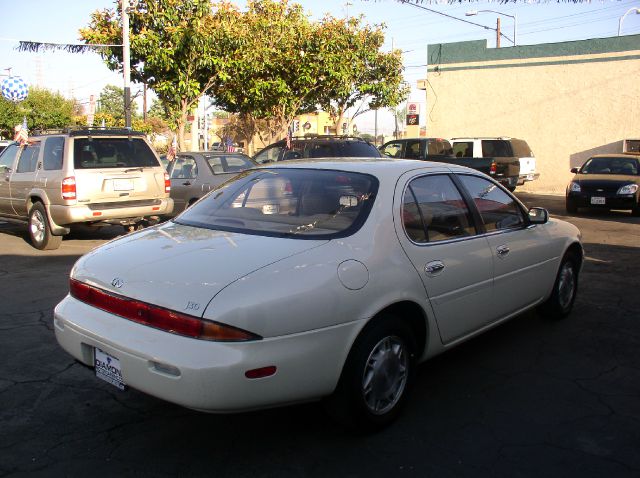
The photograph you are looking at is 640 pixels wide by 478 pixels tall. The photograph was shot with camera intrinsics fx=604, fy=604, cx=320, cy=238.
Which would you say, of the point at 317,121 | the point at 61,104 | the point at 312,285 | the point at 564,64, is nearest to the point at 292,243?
the point at 312,285

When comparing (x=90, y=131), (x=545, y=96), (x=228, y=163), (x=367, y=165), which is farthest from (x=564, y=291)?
(x=545, y=96)

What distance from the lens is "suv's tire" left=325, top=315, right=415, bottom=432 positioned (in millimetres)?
3266

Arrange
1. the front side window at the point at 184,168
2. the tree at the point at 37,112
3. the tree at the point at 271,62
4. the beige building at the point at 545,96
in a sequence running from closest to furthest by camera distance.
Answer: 1. the front side window at the point at 184,168
2. the tree at the point at 271,62
3. the beige building at the point at 545,96
4. the tree at the point at 37,112

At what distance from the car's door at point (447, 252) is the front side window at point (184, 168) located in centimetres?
793

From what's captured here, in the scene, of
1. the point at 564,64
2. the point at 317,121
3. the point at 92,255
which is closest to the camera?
the point at 92,255

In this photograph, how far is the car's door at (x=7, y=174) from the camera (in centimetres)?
1000

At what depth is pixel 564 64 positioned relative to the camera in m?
22.1

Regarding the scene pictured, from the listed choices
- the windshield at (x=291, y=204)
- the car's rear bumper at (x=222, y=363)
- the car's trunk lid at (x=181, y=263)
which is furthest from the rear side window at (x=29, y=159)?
the car's rear bumper at (x=222, y=363)

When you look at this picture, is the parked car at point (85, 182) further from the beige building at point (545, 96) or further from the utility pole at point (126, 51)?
the beige building at point (545, 96)

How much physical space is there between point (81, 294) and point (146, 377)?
2.70ft

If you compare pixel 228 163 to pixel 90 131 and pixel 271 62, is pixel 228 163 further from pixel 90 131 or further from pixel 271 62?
pixel 271 62

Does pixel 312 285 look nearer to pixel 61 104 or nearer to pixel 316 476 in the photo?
pixel 316 476

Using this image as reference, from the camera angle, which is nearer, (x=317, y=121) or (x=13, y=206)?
(x=13, y=206)

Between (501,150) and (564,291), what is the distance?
581 inches
